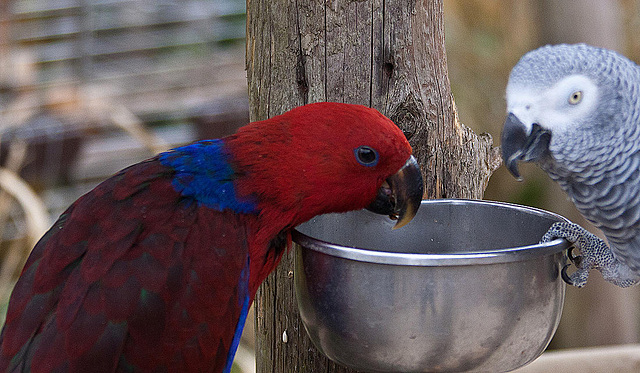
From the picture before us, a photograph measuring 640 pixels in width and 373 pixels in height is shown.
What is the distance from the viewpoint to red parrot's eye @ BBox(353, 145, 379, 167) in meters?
1.41

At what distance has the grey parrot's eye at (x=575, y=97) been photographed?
4.33 ft

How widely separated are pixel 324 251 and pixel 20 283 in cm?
72

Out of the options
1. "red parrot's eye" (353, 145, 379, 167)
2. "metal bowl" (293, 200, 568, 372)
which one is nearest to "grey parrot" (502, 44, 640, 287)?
"metal bowl" (293, 200, 568, 372)

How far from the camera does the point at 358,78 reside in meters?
1.67

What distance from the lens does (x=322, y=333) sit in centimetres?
136

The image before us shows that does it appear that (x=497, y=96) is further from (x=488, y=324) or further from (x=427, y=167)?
(x=488, y=324)

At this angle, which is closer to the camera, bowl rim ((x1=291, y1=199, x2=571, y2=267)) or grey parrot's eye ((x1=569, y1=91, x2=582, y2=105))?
bowl rim ((x1=291, y1=199, x2=571, y2=267))

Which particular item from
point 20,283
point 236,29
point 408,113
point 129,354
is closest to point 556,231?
point 408,113

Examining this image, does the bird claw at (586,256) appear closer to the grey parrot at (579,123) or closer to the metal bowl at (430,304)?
the grey parrot at (579,123)

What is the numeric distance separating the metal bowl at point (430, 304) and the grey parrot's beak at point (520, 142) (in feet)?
0.69

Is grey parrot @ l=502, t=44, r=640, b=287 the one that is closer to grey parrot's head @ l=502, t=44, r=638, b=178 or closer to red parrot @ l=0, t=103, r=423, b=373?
grey parrot's head @ l=502, t=44, r=638, b=178

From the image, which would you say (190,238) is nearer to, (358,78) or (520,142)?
(358,78)

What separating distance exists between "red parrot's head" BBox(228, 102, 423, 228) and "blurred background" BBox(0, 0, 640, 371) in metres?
2.09

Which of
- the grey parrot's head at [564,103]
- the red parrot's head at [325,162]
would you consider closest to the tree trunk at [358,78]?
the red parrot's head at [325,162]
